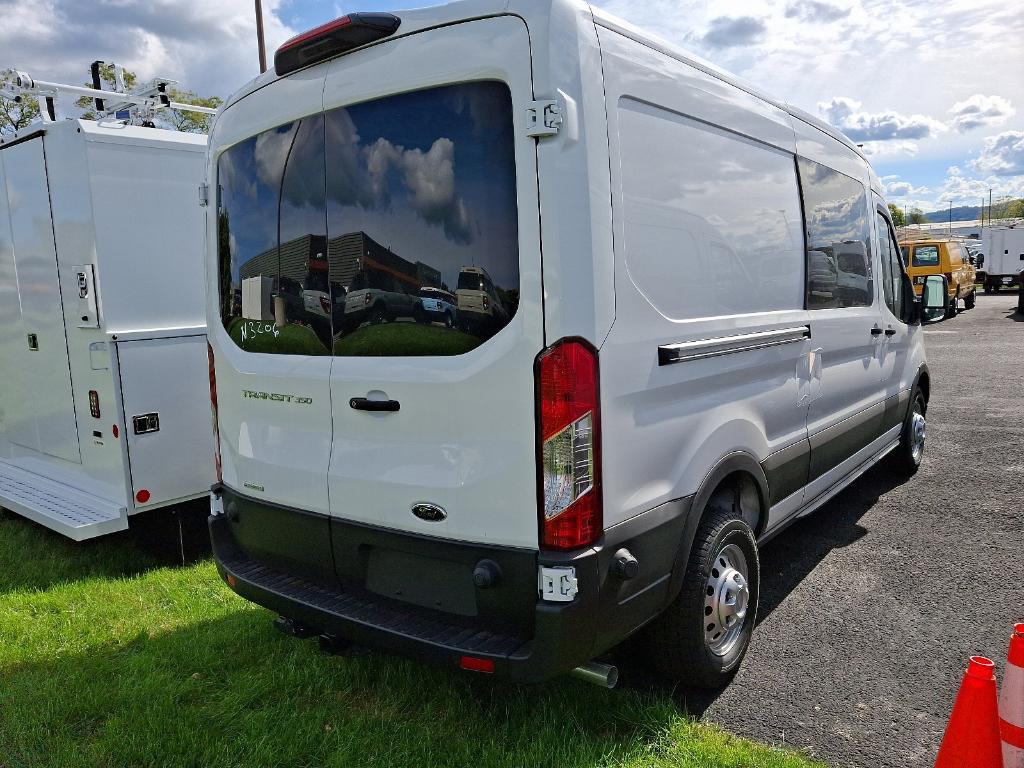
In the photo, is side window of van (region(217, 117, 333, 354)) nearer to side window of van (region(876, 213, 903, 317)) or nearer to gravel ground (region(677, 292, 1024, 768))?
gravel ground (region(677, 292, 1024, 768))

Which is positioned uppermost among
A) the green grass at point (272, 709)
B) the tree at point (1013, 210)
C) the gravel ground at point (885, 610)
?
the tree at point (1013, 210)

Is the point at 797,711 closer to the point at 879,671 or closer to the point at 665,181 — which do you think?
the point at 879,671

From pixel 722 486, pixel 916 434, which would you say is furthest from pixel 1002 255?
pixel 722 486

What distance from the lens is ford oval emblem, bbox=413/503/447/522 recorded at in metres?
A: 2.65

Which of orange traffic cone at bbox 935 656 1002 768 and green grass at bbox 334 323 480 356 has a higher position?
green grass at bbox 334 323 480 356

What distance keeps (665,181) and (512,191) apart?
68 centimetres

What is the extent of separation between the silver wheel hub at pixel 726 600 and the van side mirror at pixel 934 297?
361 cm

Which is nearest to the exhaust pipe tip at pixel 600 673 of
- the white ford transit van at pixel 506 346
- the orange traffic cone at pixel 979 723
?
the white ford transit van at pixel 506 346

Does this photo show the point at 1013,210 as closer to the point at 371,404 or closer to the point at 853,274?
the point at 853,274

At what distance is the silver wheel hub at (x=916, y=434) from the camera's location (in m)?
6.21

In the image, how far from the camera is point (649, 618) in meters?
2.78

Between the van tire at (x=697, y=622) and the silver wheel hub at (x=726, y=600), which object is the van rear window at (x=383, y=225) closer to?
the van tire at (x=697, y=622)

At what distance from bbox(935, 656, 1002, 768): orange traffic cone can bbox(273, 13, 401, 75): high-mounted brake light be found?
2.72 meters

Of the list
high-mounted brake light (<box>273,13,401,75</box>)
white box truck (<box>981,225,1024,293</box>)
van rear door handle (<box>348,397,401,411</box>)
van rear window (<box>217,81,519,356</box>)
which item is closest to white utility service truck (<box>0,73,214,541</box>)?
van rear window (<box>217,81,519,356</box>)
